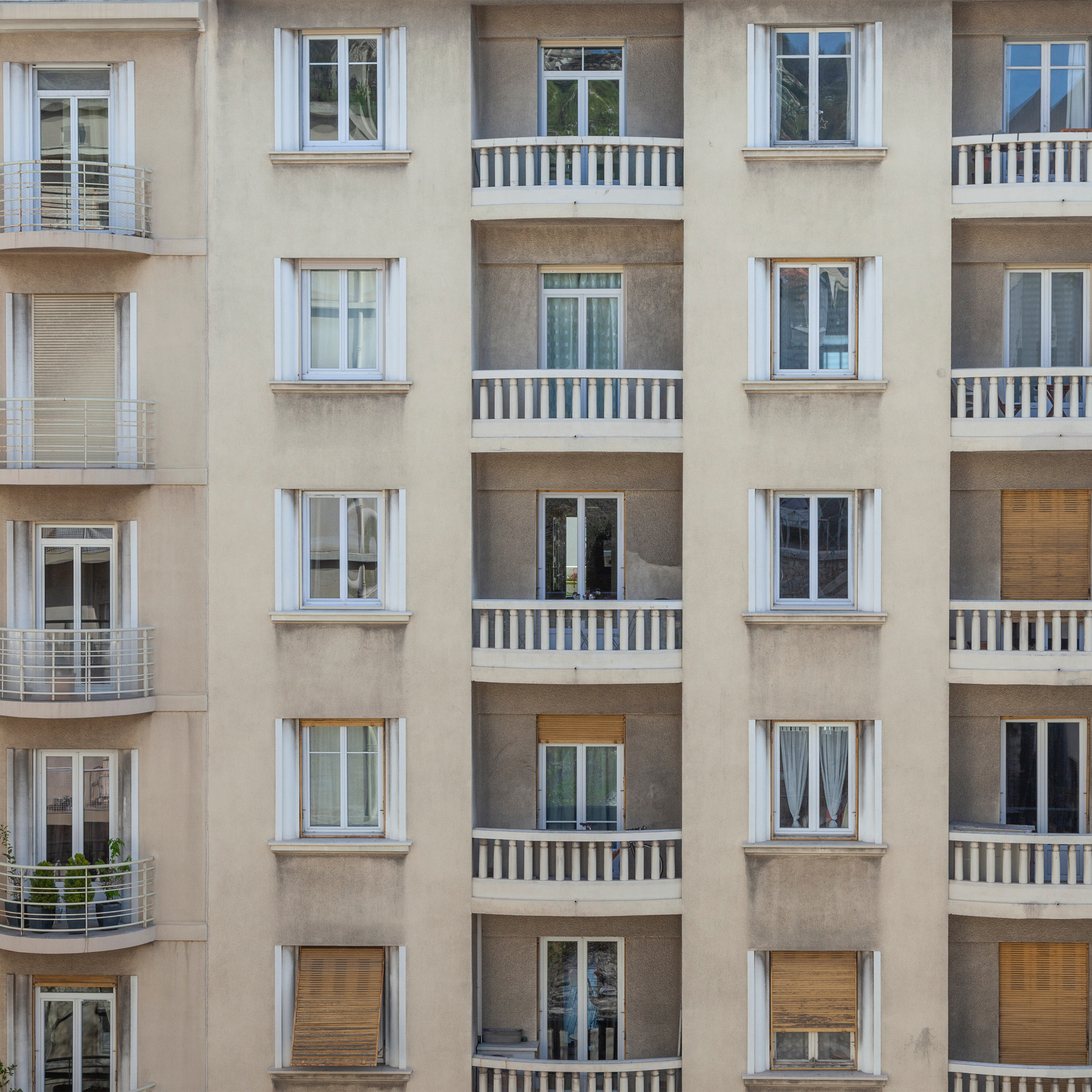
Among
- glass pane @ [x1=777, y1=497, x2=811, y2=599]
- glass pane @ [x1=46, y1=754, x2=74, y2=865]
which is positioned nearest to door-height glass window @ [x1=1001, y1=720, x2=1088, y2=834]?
glass pane @ [x1=777, y1=497, x2=811, y2=599]

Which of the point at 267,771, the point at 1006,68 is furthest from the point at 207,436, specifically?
the point at 1006,68

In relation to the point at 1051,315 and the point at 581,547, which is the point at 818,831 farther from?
the point at 1051,315

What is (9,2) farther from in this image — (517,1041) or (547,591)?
(517,1041)

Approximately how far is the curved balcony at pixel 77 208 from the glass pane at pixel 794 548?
9.68m

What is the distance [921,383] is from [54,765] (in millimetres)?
13432

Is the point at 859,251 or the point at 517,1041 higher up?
the point at 859,251

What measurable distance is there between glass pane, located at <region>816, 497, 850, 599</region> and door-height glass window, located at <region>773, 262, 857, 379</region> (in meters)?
1.85

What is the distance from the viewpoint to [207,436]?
16.0 meters

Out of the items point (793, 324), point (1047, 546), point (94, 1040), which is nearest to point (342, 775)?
point (94, 1040)

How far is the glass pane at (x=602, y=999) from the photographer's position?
16.6m

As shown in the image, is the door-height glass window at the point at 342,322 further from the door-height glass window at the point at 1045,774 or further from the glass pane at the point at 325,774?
the door-height glass window at the point at 1045,774

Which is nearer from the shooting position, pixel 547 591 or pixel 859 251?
pixel 859 251

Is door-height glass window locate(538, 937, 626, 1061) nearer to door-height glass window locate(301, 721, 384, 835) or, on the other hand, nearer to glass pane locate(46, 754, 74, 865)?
door-height glass window locate(301, 721, 384, 835)

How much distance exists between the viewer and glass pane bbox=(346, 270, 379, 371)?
16.2 m
